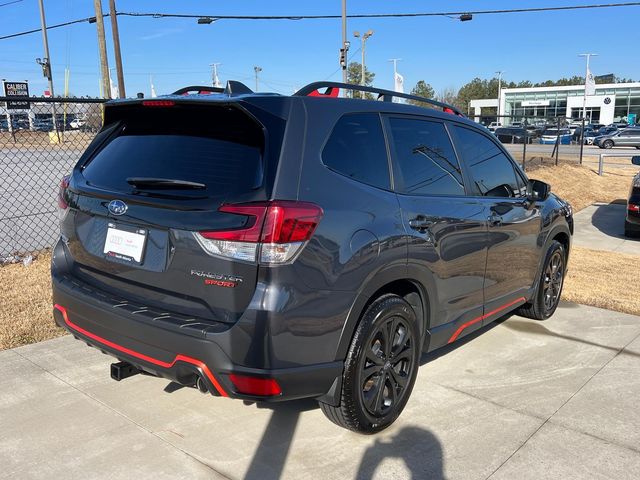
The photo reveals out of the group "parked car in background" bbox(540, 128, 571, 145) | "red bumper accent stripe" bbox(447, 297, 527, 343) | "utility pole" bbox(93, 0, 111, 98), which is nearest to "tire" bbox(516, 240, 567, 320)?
"red bumper accent stripe" bbox(447, 297, 527, 343)

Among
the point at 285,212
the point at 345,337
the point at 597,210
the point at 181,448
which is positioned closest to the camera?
the point at 285,212

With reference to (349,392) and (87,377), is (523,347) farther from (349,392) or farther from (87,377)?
(87,377)

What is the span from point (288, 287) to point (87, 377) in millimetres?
2161

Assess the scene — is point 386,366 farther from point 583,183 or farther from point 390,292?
point 583,183

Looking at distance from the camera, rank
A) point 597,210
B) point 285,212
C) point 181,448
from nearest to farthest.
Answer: point 285,212 < point 181,448 < point 597,210

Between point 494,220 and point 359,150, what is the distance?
1492 mm

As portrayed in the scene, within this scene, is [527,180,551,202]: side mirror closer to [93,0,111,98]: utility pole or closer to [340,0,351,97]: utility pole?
[93,0,111,98]: utility pole

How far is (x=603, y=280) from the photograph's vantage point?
6.71 metres

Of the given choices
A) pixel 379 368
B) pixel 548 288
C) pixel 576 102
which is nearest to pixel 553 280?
pixel 548 288

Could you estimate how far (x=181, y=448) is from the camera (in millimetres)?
3070

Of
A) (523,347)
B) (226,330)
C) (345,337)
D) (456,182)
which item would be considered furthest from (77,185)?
(523,347)

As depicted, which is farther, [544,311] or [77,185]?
[544,311]

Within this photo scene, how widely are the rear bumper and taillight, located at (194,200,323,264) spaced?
0.35m

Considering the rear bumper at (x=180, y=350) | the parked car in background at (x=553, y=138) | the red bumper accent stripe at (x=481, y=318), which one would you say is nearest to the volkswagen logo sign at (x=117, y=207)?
the rear bumper at (x=180, y=350)
